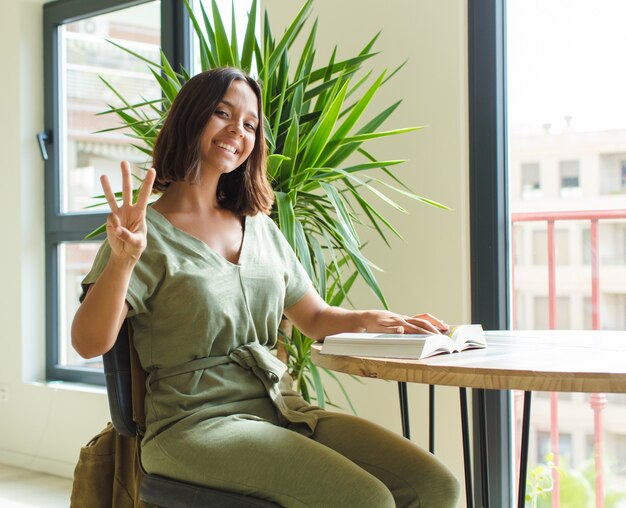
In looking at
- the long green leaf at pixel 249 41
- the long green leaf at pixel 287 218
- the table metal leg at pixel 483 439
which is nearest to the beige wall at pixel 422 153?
the long green leaf at pixel 249 41

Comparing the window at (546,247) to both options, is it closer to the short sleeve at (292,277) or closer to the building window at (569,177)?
the building window at (569,177)

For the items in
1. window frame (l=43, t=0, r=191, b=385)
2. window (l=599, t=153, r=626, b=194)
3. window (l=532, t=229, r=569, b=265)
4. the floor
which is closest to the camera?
window (l=599, t=153, r=626, b=194)

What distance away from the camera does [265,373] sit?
159 cm

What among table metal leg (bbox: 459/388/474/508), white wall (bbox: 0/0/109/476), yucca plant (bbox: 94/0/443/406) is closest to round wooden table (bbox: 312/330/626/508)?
table metal leg (bbox: 459/388/474/508)

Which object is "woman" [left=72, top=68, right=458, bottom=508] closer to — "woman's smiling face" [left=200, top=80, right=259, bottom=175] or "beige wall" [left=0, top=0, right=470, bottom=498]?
"woman's smiling face" [left=200, top=80, right=259, bottom=175]

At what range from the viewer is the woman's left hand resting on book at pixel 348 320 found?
164 cm

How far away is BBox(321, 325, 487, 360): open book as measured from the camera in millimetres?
1406

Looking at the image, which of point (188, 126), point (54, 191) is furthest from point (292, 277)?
point (54, 191)

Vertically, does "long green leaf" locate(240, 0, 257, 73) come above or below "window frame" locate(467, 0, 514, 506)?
above

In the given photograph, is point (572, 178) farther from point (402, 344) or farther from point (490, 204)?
point (402, 344)

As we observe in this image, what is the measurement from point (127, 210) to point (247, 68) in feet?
3.56

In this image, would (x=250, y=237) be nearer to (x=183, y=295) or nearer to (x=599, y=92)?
(x=183, y=295)

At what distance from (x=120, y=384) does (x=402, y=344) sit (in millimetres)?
539

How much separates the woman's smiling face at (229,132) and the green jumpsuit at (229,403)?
18cm
